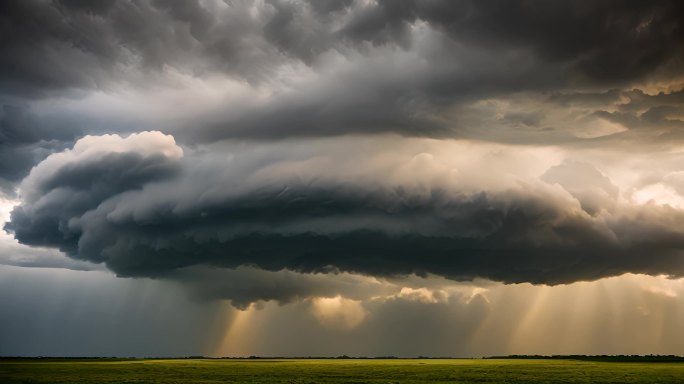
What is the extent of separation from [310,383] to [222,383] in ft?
44.0

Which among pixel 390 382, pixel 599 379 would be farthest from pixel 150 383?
pixel 599 379

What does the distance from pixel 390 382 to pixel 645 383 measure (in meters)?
35.9

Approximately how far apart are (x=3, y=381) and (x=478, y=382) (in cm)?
6893

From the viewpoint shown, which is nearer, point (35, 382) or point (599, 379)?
point (35, 382)

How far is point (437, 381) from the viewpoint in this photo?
96750 mm

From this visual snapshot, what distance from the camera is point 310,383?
8888cm

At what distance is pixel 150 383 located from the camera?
3487 inches

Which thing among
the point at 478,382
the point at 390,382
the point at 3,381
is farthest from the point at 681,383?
the point at 3,381

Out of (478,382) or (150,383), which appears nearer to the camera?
(150,383)

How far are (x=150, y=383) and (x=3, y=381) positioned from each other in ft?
76.3

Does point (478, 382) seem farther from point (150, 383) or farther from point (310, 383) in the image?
point (150, 383)

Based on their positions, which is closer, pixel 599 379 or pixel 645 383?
pixel 645 383

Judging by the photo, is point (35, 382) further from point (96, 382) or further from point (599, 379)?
point (599, 379)

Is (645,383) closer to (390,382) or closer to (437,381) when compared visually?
(437,381)
